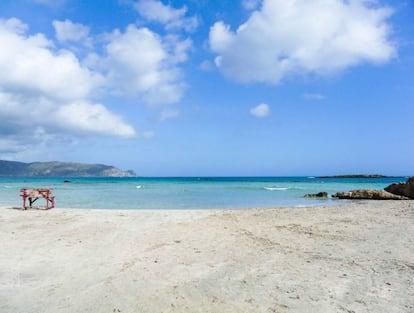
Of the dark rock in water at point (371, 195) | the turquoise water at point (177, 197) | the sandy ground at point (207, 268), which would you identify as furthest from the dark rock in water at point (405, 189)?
the sandy ground at point (207, 268)

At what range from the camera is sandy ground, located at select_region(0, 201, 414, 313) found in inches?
208

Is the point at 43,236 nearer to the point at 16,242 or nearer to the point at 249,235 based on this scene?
the point at 16,242

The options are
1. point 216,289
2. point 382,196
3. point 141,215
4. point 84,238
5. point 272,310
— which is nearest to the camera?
point 272,310

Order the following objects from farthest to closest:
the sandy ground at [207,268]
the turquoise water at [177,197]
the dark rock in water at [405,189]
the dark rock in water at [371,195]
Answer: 1. the dark rock in water at [405,189]
2. the dark rock in water at [371,195]
3. the turquoise water at [177,197]
4. the sandy ground at [207,268]

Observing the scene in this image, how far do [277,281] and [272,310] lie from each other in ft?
3.96

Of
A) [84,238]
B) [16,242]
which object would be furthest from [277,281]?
[16,242]

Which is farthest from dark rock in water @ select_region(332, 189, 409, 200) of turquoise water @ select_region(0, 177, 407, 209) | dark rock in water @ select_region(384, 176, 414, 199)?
turquoise water @ select_region(0, 177, 407, 209)

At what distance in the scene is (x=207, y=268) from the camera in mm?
6996

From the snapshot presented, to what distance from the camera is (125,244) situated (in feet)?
31.0

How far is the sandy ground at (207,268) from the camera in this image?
17.4 feet

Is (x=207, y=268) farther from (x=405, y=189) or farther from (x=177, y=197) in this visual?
(x=177, y=197)

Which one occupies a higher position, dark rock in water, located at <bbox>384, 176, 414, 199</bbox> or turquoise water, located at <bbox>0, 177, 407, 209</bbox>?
dark rock in water, located at <bbox>384, 176, 414, 199</bbox>

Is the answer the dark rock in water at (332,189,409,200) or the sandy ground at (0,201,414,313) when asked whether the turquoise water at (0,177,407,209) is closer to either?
the dark rock in water at (332,189,409,200)

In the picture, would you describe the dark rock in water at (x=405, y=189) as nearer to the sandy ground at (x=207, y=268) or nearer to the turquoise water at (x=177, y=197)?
the turquoise water at (x=177, y=197)
